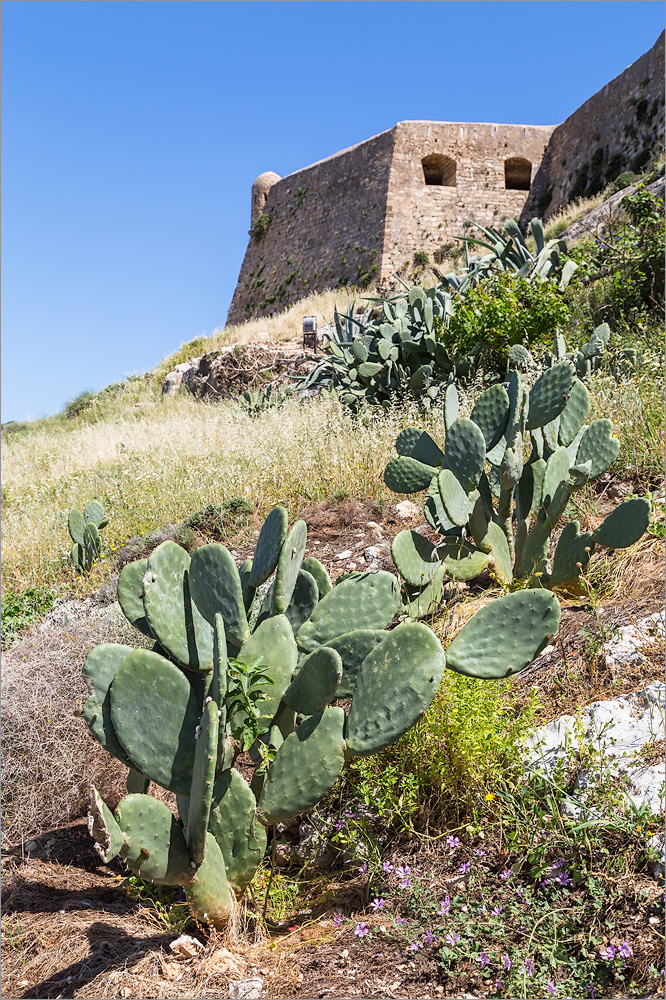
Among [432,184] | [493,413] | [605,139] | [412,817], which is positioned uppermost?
[432,184]

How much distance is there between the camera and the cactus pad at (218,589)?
67.9 inches

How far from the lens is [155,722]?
64.6 inches

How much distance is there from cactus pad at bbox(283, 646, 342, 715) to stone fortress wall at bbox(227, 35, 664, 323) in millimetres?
19868

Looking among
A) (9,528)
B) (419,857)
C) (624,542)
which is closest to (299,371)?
(9,528)

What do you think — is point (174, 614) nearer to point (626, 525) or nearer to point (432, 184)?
point (626, 525)

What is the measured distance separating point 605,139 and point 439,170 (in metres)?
5.65

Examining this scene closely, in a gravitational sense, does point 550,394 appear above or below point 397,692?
above

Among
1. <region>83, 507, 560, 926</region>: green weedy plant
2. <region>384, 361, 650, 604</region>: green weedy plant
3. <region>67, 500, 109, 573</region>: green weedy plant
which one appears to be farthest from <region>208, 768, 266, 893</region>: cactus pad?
<region>67, 500, 109, 573</region>: green weedy plant

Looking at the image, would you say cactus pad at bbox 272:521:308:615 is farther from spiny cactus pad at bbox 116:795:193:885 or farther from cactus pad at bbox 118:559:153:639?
spiny cactus pad at bbox 116:795:193:885

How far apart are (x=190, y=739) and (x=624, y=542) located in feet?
6.26

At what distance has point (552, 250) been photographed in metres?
7.73

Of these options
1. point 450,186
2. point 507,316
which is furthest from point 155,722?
point 450,186

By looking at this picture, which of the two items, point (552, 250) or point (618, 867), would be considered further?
point (552, 250)

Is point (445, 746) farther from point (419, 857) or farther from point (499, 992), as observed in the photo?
point (499, 992)
